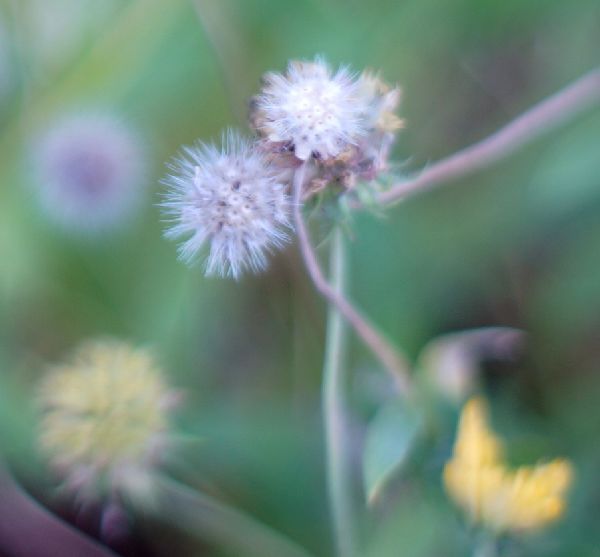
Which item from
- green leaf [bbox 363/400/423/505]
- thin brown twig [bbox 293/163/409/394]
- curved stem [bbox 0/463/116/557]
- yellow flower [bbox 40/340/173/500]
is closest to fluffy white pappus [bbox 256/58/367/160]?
thin brown twig [bbox 293/163/409/394]

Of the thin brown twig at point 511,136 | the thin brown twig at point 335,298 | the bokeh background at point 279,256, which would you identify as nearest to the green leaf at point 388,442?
the thin brown twig at point 335,298

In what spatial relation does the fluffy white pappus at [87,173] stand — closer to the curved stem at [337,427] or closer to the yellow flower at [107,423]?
the yellow flower at [107,423]

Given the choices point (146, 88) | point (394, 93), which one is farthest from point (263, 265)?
point (146, 88)

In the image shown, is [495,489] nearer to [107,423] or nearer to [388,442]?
[388,442]

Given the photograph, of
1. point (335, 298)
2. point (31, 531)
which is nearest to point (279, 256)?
point (335, 298)

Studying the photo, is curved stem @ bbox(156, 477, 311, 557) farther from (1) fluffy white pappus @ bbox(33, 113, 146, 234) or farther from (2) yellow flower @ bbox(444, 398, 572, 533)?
(1) fluffy white pappus @ bbox(33, 113, 146, 234)
